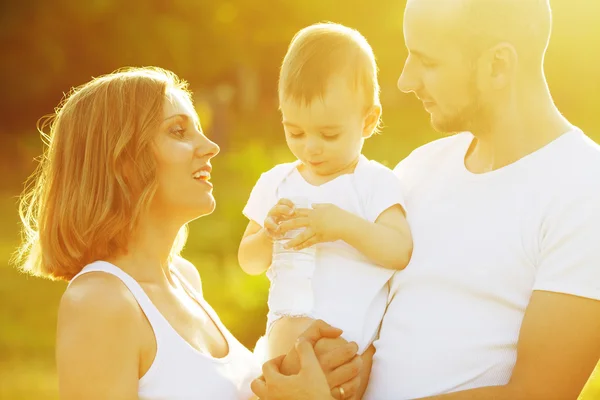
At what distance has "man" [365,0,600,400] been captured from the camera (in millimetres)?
2600

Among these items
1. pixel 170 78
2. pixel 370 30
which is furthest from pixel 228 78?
pixel 170 78

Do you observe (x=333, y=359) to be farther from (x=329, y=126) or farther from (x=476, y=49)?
(x=476, y=49)

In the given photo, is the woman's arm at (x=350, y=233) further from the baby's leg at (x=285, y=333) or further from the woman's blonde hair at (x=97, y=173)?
the woman's blonde hair at (x=97, y=173)

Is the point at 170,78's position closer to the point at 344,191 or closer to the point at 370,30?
the point at 344,191

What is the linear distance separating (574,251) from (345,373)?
2.77 feet

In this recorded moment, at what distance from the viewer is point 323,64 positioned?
9.92ft

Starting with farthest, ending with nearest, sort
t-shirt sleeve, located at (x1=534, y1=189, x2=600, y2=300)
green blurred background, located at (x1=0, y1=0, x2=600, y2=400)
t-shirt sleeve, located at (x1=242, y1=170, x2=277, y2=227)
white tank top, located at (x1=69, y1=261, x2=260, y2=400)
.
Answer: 1. green blurred background, located at (x1=0, y1=0, x2=600, y2=400)
2. t-shirt sleeve, located at (x1=242, y1=170, x2=277, y2=227)
3. white tank top, located at (x1=69, y1=261, x2=260, y2=400)
4. t-shirt sleeve, located at (x1=534, y1=189, x2=600, y2=300)

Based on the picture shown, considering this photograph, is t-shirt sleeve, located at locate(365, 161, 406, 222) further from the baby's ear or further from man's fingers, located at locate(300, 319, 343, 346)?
man's fingers, located at locate(300, 319, 343, 346)

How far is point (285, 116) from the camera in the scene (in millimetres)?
3105

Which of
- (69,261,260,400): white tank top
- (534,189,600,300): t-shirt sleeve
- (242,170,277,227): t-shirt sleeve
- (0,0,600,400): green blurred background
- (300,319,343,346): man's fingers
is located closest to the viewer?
(534,189,600,300): t-shirt sleeve

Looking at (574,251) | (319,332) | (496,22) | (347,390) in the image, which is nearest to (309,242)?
(319,332)

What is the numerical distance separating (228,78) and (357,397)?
59.2 ft

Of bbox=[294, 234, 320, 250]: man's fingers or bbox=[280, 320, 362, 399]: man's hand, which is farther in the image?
bbox=[294, 234, 320, 250]: man's fingers

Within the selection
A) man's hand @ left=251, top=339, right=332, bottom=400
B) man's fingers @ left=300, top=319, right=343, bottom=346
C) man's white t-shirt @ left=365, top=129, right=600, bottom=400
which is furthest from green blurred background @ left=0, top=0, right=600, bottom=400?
man's hand @ left=251, top=339, right=332, bottom=400
